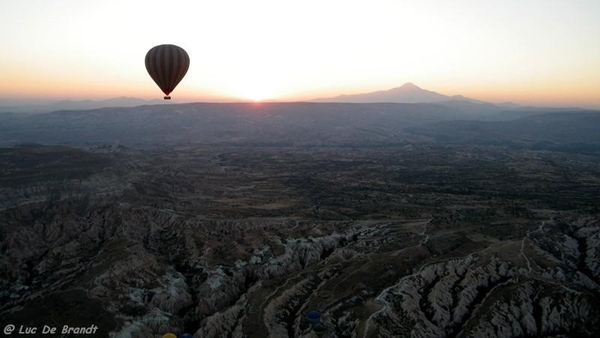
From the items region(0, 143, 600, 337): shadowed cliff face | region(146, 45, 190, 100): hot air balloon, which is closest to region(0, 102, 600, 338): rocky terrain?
region(0, 143, 600, 337): shadowed cliff face

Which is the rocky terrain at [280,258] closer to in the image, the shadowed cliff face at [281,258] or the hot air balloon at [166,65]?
the shadowed cliff face at [281,258]

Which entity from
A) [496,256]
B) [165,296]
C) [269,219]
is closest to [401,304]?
[496,256]

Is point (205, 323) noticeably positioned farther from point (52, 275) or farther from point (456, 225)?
point (456, 225)

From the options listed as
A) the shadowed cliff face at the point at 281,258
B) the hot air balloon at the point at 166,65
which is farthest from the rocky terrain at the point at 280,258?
the hot air balloon at the point at 166,65

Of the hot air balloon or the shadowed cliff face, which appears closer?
the shadowed cliff face

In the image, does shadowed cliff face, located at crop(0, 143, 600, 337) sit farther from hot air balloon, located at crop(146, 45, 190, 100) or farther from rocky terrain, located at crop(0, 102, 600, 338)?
hot air balloon, located at crop(146, 45, 190, 100)

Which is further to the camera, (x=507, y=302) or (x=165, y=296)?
(x=165, y=296)
